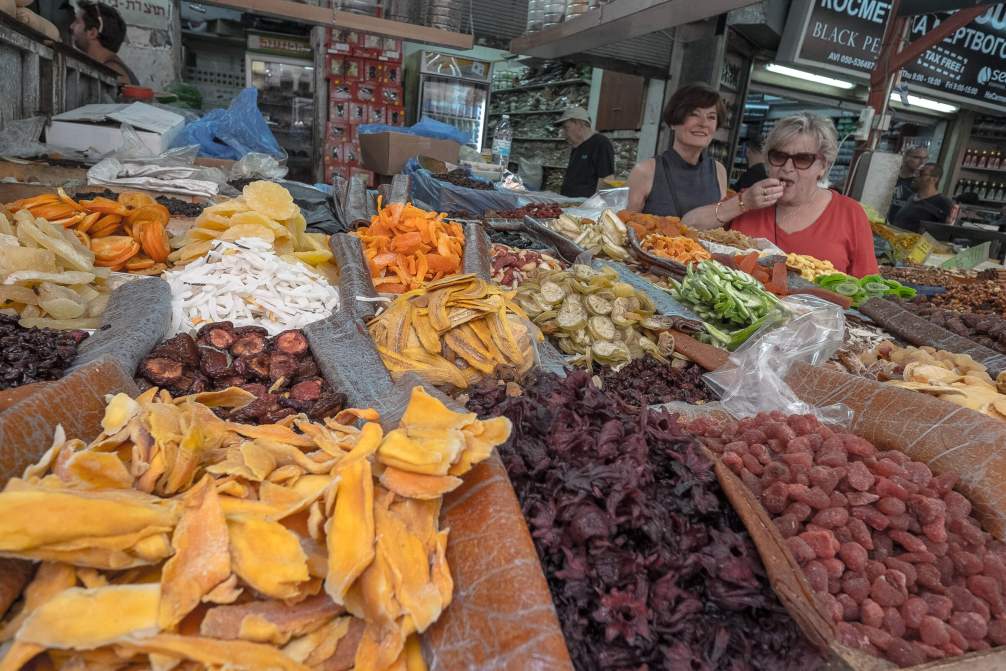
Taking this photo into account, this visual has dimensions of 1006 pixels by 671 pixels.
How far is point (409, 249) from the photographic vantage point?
2.49 m

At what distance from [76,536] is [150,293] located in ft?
4.29

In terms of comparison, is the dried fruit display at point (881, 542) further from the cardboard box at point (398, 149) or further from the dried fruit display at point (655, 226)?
the cardboard box at point (398, 149)

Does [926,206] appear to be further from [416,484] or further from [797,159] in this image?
[416,484]

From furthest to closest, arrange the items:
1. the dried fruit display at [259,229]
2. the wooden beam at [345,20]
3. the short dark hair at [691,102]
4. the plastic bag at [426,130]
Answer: the plastic bag at [426,130]
the short dark hair at [691,102]
the wooden beam at [345,20]
the dried fruit display at [259,229]

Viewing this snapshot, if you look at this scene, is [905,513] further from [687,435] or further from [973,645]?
[687,435]

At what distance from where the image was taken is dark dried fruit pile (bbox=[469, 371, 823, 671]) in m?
0.90

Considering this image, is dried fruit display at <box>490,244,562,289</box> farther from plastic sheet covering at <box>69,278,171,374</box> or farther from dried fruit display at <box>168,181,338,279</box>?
plastic sheet covering at <box>69,278,171,374</box>

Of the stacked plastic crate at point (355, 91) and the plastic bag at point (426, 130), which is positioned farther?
the stacked plastic crate at point (355, 91)

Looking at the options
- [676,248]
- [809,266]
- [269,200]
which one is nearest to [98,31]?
[269,200]

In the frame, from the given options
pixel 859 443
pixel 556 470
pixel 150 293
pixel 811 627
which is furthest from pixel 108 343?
pixel 859 443

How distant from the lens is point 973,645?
96 centimetres

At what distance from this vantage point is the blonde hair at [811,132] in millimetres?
3084

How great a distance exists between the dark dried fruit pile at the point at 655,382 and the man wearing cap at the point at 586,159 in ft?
13.9

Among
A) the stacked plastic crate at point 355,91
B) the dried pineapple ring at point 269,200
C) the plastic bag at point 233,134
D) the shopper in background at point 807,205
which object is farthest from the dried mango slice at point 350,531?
the stacked plastic crate at point 355,91
